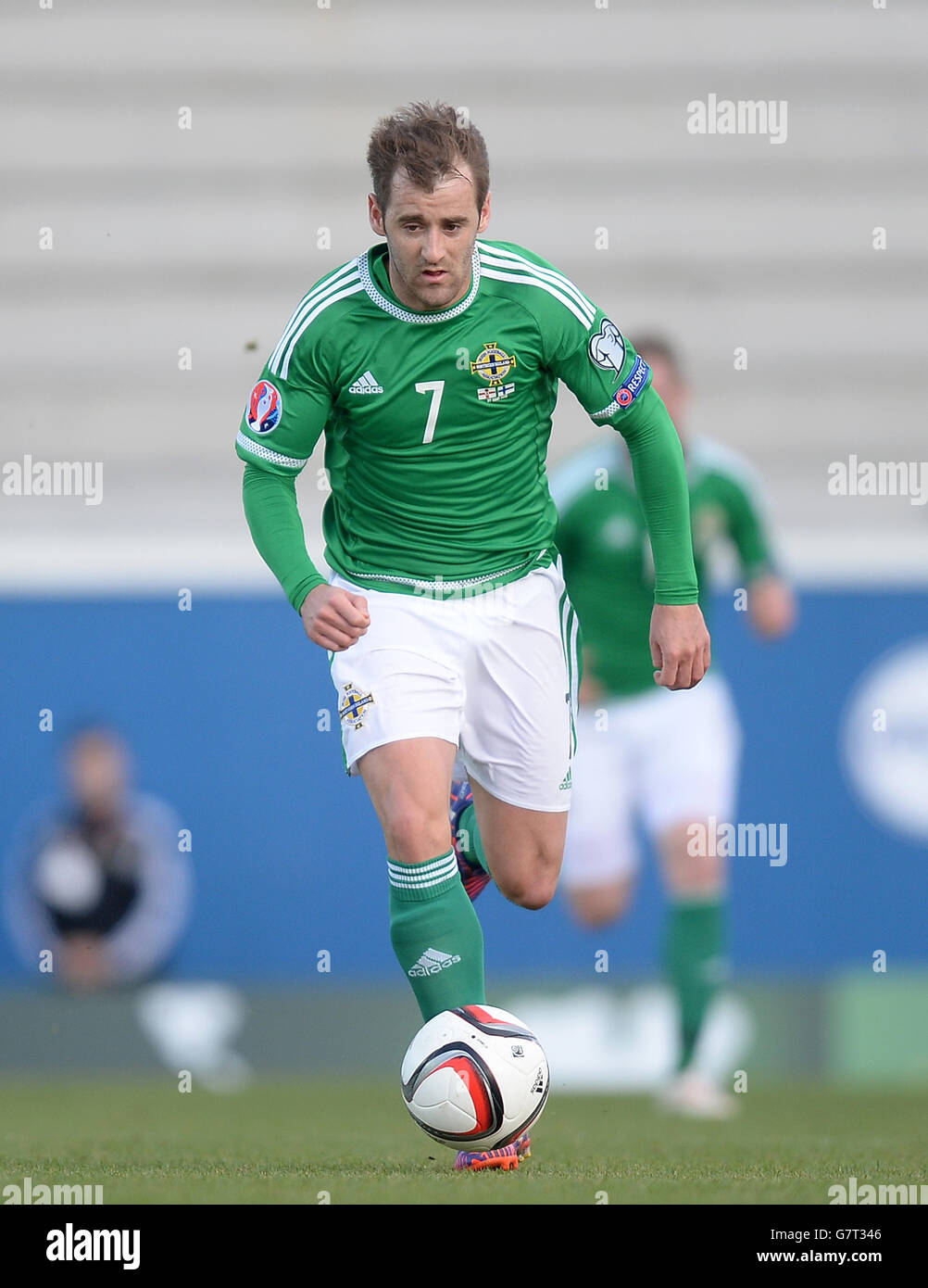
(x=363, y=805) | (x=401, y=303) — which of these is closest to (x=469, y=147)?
(x=401, y=303)

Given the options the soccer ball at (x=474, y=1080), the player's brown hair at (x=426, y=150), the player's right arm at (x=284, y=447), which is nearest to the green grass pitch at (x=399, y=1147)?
the soccer ball at (x=474, y=1080)

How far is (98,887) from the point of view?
7816 millimetres

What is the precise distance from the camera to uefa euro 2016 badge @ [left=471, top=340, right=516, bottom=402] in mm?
4395

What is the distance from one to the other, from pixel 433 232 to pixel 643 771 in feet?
11.1

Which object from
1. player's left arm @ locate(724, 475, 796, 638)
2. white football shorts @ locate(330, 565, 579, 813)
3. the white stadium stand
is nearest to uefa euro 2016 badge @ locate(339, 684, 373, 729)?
white football shorts @ locate(330, 565, 579, 813)

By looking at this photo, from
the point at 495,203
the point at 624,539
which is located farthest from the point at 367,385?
the point at 495,203

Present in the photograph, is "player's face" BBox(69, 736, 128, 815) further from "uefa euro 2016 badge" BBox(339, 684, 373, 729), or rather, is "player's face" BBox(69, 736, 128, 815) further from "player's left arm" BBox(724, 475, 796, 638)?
"uefa euro 2016 badge" BBox(339, 684, 373, 729)

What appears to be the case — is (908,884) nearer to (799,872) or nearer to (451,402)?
(799,872)

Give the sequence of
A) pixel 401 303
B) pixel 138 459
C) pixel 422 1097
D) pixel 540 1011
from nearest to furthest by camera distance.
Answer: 1. pixel 422 1097
2. pixel 401 303
3. pixel 540 1011
4. pixel 138 459

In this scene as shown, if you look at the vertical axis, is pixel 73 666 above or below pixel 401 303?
below

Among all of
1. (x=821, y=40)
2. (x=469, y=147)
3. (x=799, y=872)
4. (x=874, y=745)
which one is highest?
(x=821, y=40)

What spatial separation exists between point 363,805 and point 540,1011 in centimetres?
108

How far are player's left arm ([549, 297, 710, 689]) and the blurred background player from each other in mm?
3829

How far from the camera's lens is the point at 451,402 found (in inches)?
174
